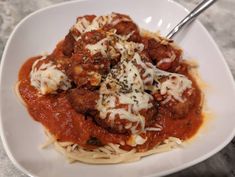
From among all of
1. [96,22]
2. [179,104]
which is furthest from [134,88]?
[96,22]

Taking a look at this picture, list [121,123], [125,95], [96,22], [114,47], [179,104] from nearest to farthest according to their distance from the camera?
[121,123], [125,95], [179,104], [114,47], [96,22]

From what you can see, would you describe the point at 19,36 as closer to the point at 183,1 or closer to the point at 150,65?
the point at 150,65

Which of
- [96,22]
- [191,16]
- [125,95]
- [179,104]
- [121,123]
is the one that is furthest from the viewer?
[191,16]

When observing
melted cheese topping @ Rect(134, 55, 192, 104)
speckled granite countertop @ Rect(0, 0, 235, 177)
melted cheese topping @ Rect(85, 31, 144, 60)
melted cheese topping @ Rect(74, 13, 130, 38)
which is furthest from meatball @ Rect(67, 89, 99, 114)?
speckled granite countertop @ Rect(0, 0, 235, 177)

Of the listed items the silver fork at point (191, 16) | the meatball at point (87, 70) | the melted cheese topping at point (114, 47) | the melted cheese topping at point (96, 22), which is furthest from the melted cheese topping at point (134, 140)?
the silver fork at point (191, 16)

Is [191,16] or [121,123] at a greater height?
[191,16]

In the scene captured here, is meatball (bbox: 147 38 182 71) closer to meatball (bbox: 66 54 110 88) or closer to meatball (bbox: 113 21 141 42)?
meatball (bbox: 113 21 141 42)

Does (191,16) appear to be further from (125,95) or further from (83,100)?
(83,100)
